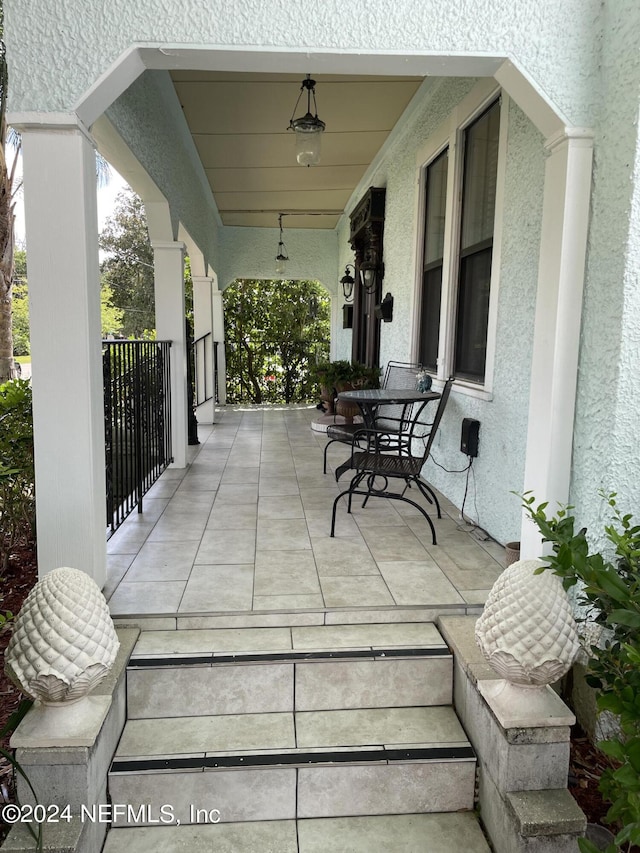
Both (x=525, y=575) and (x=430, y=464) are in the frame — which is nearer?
(x=525, y=575)

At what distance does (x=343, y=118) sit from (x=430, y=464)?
2.88 m

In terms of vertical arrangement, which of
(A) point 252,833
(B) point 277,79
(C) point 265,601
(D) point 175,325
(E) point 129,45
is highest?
(B) point 277,79

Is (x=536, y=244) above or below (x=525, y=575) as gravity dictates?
above

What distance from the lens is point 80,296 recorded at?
7.43 feet

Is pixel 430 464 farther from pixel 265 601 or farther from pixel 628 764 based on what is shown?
pixel 628 764

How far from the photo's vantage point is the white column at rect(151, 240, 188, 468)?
192 inches

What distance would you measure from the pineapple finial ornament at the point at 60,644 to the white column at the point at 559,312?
1.59 m

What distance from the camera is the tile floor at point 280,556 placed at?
247cm

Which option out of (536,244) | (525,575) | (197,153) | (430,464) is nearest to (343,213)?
(197,153)

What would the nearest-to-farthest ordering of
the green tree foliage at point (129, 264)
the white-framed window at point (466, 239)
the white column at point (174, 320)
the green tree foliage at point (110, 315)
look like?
the white-framed window at point (466, 239), the white column at point (174, 320), the green tree foliage at point (110, 315), the green tree foliage at point (129, 264)

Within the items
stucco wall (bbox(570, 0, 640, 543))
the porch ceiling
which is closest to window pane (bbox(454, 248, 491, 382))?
stucco wall (bbox(570, 0, 640, 543))

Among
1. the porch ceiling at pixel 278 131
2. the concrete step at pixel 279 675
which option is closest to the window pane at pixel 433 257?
the porch ceiling at pixel 278 131

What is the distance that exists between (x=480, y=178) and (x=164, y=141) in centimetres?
213

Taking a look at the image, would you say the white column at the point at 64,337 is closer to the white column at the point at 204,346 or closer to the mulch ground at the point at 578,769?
the mulch ground at the point at 578,769
